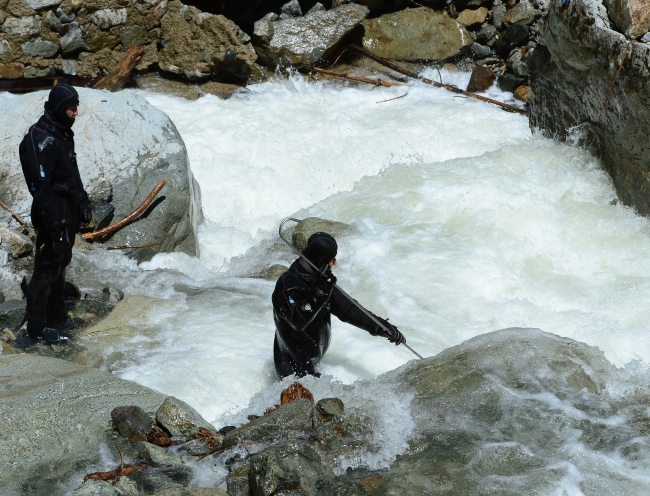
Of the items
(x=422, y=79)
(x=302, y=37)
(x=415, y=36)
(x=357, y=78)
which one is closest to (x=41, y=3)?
(x=302, y=37)

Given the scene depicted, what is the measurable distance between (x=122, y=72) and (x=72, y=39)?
94 cm

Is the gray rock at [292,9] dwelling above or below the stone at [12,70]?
above

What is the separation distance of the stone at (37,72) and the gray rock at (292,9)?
4.02m

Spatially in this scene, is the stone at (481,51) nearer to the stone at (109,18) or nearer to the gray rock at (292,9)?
the gray rock at (292,9)

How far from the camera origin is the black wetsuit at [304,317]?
437 cm

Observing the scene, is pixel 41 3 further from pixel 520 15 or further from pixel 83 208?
pixel 520 15

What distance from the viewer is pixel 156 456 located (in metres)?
3.71

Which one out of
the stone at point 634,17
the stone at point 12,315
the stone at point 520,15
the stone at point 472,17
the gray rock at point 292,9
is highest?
the stone at point 634,17

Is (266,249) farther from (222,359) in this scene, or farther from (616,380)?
(616,380)

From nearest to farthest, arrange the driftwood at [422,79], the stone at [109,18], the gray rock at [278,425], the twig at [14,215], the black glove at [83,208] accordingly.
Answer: the gray rock at [278,425]
the black glove at [83,208]
the twig at [14,215]
the stone at [109,18]
the driftwood at [422,79]

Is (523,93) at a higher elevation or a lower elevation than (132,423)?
lower

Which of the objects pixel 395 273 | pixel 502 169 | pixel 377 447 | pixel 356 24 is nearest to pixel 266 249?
pixel 395 273

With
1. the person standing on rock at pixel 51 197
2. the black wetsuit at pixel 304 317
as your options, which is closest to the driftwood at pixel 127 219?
the person standing on rock at pixel 51 197

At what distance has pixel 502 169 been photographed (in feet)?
28.4
